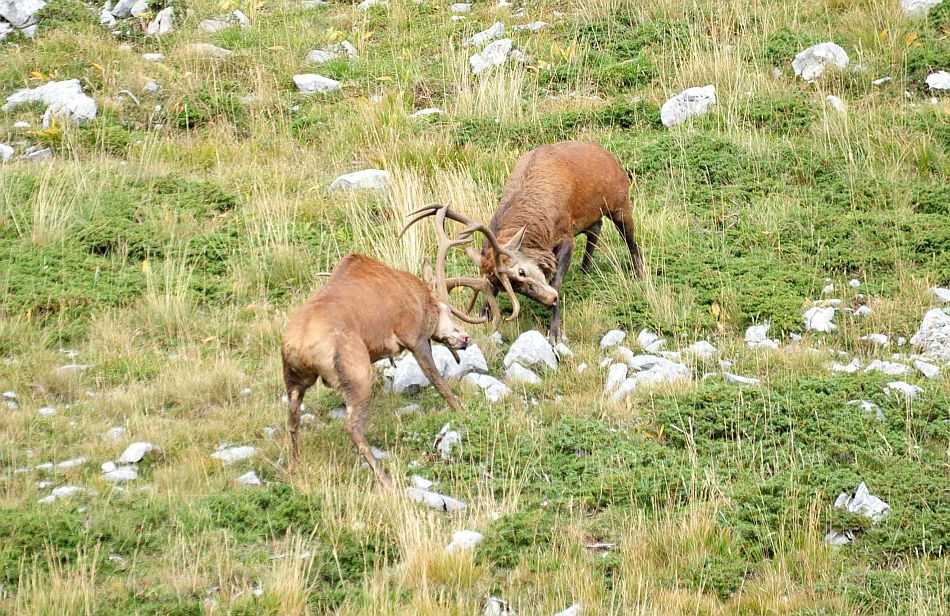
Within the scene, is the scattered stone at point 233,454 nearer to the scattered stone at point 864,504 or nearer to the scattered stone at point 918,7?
the scattered stone at point 864,504

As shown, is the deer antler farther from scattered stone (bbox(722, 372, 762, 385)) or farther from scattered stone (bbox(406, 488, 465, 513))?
scattered stone (bbox(406, 488, 465, 513))

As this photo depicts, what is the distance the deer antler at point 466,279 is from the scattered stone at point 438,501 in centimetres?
200

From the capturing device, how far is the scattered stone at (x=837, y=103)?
1176 centimetres

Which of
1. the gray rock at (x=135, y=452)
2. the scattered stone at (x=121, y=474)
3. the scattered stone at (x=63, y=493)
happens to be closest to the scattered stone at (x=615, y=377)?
the gray rock at (x=135, y=452)

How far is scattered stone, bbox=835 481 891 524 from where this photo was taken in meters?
6.00

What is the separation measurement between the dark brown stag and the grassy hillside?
0.41 m

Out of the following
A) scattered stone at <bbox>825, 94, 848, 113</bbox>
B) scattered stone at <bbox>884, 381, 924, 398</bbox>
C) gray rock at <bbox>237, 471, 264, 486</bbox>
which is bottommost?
scattered stone at <bbox>884, 381, 924, 398</bbox>

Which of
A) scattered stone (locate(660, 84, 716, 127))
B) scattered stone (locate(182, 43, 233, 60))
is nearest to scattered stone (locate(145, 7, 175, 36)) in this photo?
scattered stone (locate(182, 43, 233, 60))

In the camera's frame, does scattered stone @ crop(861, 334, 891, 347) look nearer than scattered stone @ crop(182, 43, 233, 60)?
Yes

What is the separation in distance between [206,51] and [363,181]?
4.30m

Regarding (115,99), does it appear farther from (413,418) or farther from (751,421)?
(751,421)

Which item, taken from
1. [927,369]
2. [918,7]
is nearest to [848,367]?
[927,369]

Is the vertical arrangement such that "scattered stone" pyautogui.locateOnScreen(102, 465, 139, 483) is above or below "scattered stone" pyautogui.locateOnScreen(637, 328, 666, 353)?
above

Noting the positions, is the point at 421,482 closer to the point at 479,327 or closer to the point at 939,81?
the point at 479,327
